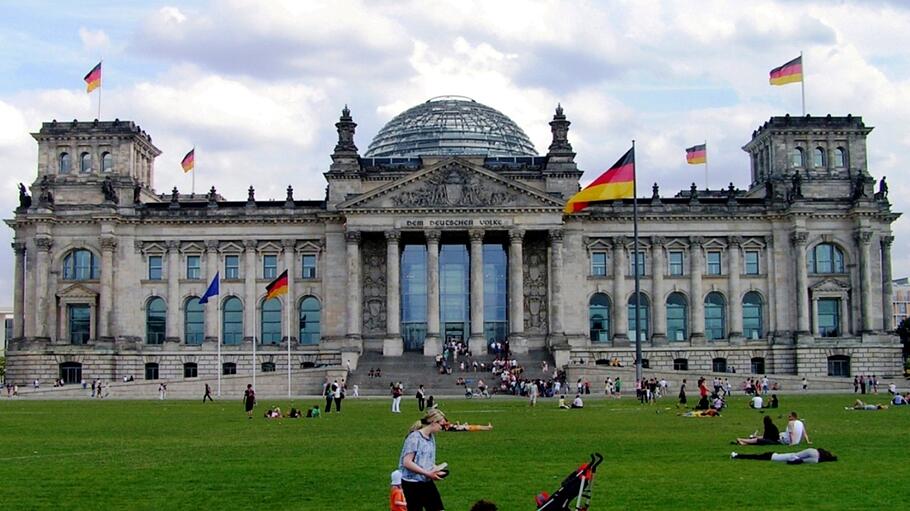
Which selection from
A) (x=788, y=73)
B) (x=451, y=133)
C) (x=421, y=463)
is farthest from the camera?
(x=451, y=133)

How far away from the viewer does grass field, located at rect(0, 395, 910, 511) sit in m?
24.5

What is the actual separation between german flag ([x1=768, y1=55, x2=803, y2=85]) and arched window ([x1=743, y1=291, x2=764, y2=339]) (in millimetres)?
18189

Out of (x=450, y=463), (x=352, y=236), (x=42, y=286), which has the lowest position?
(x=450, y=463)

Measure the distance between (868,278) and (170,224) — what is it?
191 ft

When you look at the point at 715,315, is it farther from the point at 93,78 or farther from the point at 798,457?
the point at 798,457

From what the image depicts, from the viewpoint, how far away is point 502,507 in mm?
23094

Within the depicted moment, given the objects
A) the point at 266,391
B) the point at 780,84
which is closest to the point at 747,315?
the point at 780,84

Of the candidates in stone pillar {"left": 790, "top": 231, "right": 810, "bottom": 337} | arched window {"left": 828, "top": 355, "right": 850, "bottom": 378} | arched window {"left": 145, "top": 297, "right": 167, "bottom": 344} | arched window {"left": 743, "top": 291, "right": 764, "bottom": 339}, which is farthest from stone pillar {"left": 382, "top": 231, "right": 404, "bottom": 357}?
arched window {"left": 828, "top": 355, "right": 850, "bottom": 378}

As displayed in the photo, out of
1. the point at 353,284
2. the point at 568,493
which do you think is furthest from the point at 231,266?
the point at 568,493

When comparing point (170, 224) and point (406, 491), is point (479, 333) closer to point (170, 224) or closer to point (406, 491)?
point (170, 224)

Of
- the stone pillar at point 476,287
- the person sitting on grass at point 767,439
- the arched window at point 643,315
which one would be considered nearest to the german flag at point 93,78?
the stone pillar at point 476,287

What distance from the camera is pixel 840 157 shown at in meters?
112

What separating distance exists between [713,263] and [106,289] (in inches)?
2002

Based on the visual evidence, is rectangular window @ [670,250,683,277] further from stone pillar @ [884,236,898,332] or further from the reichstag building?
stone pillar @ [884,236,898,332]
